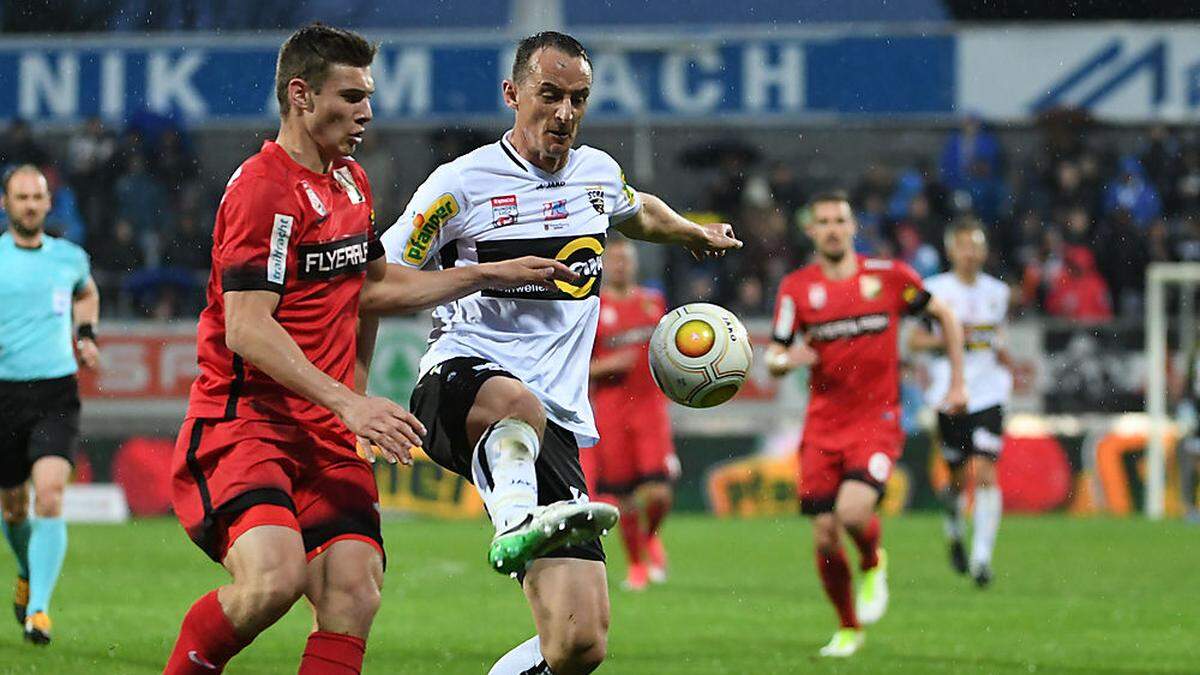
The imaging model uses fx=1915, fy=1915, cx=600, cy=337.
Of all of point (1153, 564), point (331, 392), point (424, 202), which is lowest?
point (1153, 564)

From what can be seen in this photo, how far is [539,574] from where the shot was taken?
593cm

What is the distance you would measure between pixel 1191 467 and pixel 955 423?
698 cm

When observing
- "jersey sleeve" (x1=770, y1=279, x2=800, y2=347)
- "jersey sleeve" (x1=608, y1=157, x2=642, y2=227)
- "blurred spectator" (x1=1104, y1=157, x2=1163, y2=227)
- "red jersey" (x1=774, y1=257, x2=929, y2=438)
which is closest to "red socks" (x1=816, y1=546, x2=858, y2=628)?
"red jersey" (x1=774, y1=257, x2=929, y2=438)

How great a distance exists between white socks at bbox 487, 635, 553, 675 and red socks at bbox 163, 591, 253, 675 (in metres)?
0.99

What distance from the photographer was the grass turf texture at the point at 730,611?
905 cm

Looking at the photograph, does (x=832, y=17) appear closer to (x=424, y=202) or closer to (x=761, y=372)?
(x=761, y=372)

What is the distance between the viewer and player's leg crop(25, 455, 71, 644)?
374 inches

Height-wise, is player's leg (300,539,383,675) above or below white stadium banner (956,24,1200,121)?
below

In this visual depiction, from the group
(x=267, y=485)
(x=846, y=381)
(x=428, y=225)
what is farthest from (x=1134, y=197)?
(x=267, y=485)

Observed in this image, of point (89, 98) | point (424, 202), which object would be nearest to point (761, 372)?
point (89, 98)

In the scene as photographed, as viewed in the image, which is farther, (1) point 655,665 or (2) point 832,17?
(2) point 832,17

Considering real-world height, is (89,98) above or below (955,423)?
above

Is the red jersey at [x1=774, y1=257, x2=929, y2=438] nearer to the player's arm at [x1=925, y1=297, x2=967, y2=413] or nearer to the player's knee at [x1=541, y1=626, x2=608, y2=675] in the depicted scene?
the player's arm at [x1=925, y1=297, x2=967, y2=413]

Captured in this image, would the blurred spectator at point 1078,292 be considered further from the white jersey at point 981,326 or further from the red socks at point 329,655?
the red socks at point 329,655
